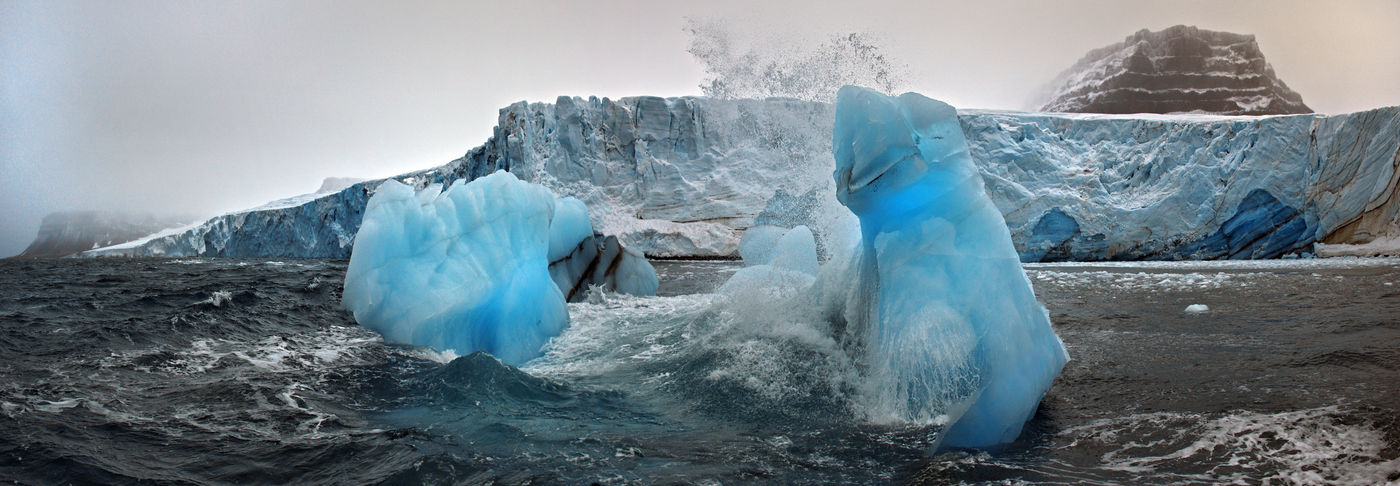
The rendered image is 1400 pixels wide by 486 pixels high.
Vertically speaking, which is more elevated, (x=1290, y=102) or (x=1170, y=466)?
(x=1290, y=102)

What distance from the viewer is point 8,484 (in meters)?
2.52

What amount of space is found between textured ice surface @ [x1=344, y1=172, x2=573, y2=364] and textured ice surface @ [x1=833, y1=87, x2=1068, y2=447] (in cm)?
326

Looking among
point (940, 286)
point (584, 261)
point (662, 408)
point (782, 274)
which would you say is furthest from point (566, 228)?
point (940, 286)

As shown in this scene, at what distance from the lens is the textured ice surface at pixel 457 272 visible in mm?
6125

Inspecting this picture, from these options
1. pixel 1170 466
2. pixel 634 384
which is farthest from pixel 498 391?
pixel 1170 466

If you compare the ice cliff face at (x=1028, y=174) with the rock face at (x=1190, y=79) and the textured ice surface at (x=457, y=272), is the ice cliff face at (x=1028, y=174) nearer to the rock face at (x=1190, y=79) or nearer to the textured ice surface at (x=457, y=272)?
the textured ice surface at (x=457, y=272)

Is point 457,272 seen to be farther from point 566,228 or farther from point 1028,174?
point 1028,174

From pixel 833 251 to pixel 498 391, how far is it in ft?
11.6

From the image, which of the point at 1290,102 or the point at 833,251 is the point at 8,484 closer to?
the point at 833,251

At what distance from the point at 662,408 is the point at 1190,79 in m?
48.0

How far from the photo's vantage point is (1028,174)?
2192 cm

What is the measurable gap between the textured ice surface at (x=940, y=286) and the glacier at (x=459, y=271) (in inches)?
127

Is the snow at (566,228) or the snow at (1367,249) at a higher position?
the snow at (566,228)

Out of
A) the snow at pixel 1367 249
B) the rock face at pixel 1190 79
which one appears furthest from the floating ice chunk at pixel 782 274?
the rock face at pixel 1190 79
